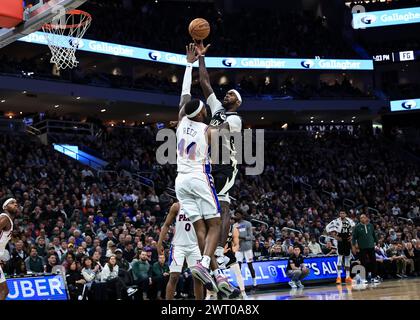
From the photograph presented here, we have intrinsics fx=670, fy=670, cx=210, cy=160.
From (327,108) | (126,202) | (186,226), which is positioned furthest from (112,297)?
(327,108)

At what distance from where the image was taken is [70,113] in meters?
33.1

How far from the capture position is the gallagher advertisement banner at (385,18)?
3681cm

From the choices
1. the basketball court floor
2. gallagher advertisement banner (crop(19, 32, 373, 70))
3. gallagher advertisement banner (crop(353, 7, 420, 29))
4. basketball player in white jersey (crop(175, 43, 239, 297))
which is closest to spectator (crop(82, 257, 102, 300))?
the basketball court floor

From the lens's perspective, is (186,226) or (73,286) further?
(73,286)

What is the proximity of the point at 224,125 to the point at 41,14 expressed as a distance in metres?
3.83

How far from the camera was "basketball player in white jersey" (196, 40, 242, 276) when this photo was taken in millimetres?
7312

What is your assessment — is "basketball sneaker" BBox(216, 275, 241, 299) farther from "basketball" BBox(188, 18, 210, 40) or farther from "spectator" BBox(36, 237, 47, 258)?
"spectator" BBox(36, 237, 47, 258)

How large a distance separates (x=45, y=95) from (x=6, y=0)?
1939 cm

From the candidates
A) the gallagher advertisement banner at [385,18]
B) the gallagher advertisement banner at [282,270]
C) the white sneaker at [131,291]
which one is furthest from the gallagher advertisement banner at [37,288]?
the gallagher advertisement banner at [385,18]

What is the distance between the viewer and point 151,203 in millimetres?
22031

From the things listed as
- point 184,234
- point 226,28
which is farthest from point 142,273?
point 226,28

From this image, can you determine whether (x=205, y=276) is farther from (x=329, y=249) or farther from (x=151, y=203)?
(x=151, y=203)
